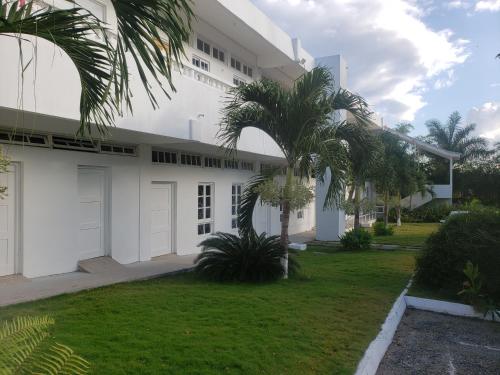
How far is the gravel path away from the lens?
4969 millimetres

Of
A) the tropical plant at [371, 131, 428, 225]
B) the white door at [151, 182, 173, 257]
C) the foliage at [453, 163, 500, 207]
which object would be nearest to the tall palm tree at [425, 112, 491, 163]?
the foliage at [453, 163, 500, 207]

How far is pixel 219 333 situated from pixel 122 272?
427 cm

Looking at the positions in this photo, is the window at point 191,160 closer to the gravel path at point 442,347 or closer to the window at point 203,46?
the window at point 203,46

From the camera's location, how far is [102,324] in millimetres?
5246

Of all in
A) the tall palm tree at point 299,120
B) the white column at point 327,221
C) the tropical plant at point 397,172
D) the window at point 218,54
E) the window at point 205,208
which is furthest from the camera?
the tropical plant at point 397,172

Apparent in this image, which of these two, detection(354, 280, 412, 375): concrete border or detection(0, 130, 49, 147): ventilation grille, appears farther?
detection(0, 130, 49, 147): ventilation grille

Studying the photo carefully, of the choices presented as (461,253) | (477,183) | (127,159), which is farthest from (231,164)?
(477,183)

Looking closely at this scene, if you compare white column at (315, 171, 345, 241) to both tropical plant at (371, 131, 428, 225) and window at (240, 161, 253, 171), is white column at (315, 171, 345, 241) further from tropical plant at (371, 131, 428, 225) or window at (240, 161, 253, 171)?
tropical plant at (371, 131, 428, 225)

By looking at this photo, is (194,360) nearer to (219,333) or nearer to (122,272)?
(219,333)

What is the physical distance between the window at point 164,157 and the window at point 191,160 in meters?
0.38

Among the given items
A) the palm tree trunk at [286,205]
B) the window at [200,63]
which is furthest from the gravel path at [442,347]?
the window at [200,63]

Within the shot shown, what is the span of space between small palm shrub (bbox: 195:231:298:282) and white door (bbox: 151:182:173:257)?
2791 mm

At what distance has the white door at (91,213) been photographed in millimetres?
9093

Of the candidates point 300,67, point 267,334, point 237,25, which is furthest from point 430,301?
point 300,67
